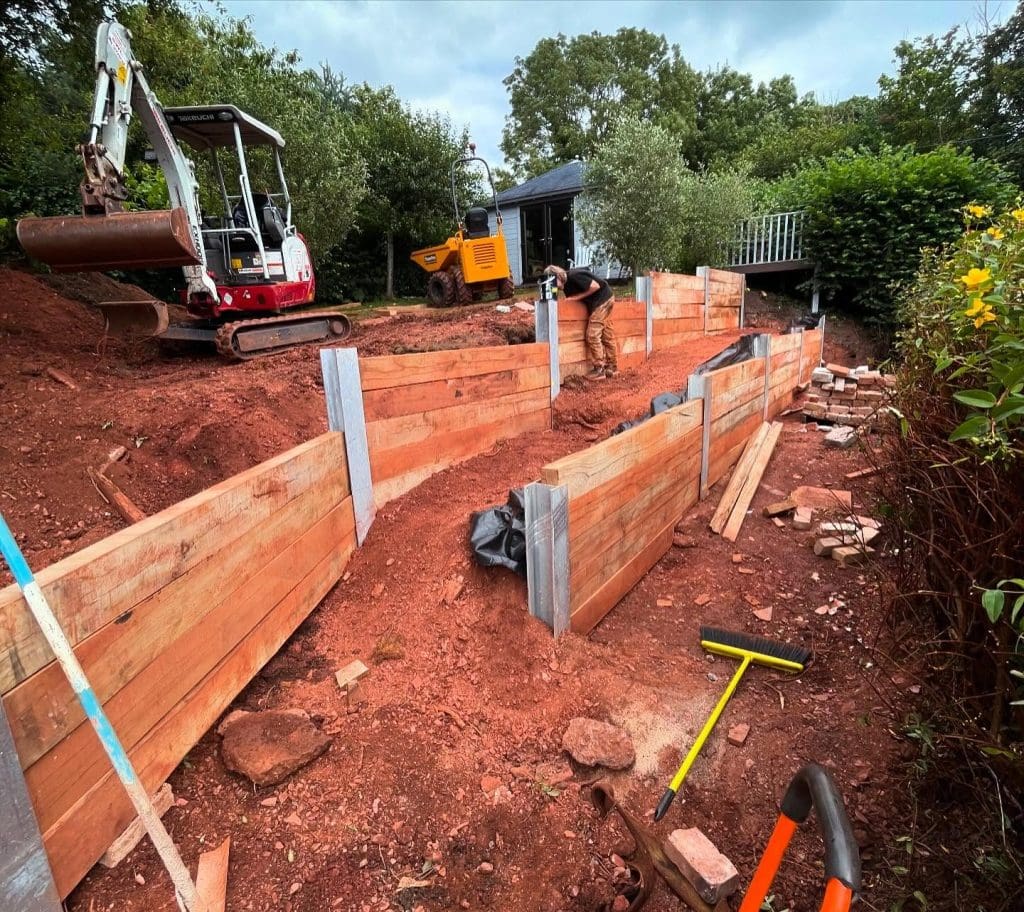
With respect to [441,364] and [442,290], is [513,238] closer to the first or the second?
[442,290]

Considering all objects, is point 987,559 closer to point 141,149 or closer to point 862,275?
point 862,275

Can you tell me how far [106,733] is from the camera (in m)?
1.54

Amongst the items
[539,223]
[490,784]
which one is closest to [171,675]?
[490,784]

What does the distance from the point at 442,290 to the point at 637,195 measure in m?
4.57

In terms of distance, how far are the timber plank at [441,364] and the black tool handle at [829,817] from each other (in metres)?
2.96

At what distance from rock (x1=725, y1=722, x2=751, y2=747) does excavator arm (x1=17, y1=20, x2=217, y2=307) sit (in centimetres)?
644

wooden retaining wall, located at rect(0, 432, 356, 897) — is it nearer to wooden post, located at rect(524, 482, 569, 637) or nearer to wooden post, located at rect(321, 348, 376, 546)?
wooden post, located at rect(321, 348, 376, 546)

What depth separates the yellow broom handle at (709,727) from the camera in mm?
2201

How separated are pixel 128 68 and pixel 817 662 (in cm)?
867

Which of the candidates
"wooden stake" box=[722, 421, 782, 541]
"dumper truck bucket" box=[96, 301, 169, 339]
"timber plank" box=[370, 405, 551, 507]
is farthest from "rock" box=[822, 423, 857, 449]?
"dumper truck bucket" box=[96, 301, 169, 339]

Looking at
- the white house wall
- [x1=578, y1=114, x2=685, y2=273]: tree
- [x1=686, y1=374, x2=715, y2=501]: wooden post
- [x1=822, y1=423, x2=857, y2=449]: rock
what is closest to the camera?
[x1=686, y1=374, x2=715, y2=501]: wooden post

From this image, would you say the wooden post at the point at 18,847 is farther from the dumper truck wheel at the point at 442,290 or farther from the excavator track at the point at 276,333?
the dumper truck wheel at the point at 442,290

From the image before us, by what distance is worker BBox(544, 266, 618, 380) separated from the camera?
7.24 m

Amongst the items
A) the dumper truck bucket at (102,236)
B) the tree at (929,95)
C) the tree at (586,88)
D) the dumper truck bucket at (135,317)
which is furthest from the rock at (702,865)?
the tree at (586,88)
